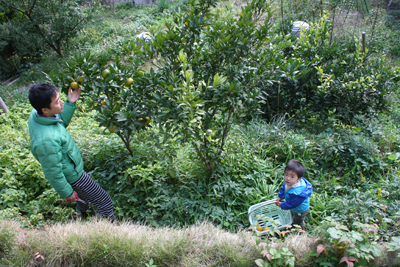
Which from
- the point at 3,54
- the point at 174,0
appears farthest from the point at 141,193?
the point at 174,0

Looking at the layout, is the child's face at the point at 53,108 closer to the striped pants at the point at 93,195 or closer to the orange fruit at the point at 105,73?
the orange fruit at the point at 105,73

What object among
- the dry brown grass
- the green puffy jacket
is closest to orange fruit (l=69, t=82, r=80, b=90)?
the green puffy jacket

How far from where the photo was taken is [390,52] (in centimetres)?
722

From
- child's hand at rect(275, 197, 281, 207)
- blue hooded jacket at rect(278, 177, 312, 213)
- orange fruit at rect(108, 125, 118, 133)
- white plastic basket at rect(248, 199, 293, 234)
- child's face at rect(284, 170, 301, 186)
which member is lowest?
white plastic basket at rect(248, 199, 293, 234)

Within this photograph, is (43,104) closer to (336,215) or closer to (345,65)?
(336,215)

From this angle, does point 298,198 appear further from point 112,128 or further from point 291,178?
point 112,128

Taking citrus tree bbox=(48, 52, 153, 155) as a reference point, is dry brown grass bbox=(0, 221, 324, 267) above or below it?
below

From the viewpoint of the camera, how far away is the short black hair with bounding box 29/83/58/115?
92.4 inches

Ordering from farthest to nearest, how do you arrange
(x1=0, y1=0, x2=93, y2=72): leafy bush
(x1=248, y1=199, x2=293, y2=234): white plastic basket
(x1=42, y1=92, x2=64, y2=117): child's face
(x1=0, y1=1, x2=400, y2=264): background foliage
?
(x1=0, y1=0, x2=93, y2=72): leafy bush < (x1=248, y1=199, x2=293, y2=234): white plastic basket < (x1=0, y1=1, x2=400, y2=264): background foliage < (x1=42, y1=92, x2=64, y2=117): child's face

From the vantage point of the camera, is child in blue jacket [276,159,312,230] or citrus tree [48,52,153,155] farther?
citrus tree [48,52,153,155]

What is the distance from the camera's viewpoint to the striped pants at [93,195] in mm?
2704

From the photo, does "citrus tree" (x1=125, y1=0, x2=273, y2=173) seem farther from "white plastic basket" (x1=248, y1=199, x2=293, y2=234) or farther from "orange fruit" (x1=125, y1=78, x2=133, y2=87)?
"white plastic basket" (x1=248, y1=199, x2=293, y2=234)

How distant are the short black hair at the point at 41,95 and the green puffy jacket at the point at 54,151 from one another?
0.37 feet

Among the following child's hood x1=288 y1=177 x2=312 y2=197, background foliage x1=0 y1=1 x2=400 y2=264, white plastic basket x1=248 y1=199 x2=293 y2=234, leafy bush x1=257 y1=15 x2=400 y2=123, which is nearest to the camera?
child's hood x1=288 y1=177 x2=312 y2=197
